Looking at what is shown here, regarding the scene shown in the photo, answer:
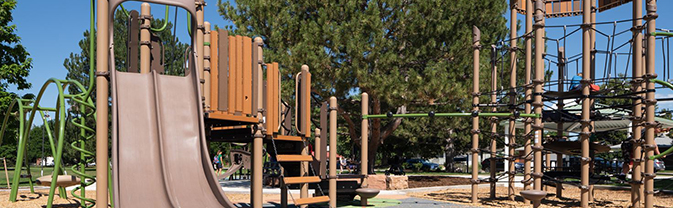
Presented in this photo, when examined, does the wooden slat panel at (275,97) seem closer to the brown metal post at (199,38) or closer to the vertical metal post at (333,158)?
the brown metal post at (199,38)

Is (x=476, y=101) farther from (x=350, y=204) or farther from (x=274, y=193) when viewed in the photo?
(x=274, y=193)

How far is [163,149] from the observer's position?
7.64 metres

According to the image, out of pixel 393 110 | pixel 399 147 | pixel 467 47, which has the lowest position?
pixel 399 147

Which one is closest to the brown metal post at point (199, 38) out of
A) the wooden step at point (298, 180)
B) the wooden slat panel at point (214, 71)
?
the wooden slat panel at point (214, 71)

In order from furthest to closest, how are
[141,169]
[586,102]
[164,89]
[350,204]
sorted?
[350,204], [586,102], [164,89], [141,169]

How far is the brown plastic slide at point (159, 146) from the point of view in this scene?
7160mm

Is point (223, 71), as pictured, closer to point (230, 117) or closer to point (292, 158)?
point (230, 117)

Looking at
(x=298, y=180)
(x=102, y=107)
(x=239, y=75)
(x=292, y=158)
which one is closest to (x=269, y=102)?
(x=239, y=75)

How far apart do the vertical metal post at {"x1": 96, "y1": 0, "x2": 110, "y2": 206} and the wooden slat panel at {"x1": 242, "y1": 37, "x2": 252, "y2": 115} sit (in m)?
2.16

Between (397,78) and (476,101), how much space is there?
547 cm

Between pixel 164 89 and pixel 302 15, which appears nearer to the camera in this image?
pixel 164 89

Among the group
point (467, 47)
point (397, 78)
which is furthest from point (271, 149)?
point (467, 47)

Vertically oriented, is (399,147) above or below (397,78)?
below

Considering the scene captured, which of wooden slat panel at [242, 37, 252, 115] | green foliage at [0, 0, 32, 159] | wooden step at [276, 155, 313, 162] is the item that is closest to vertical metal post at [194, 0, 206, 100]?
wooden slat panel at [242, 37, 252, 115]
